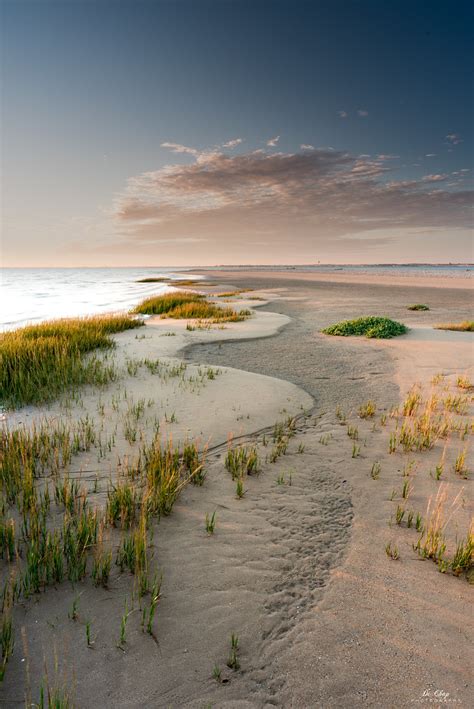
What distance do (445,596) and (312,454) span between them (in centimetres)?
270

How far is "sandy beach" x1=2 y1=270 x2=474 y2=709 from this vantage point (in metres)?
2.56

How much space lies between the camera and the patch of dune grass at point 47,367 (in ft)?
26.1

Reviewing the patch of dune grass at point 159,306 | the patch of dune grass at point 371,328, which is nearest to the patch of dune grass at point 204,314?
the patch of dune grass at point 159,306

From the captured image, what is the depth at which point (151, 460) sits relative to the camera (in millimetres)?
5121

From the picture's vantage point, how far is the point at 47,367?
9.20 meters

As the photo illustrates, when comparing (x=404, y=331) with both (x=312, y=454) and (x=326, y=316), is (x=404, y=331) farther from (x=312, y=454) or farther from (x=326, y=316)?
(x=312, y=454)

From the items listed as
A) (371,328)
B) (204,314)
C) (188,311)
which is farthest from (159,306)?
(371,328)

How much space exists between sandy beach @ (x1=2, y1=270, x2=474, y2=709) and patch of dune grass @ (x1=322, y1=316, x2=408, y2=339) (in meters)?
6.90

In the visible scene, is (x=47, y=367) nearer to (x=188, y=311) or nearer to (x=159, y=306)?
(x=188, y=311)

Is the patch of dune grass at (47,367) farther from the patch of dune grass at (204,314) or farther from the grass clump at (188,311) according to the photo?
the patch of dune grass at (204,314)

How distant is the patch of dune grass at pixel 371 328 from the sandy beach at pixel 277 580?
6.90 meters

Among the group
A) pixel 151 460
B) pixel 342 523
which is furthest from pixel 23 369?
pixel 342 523

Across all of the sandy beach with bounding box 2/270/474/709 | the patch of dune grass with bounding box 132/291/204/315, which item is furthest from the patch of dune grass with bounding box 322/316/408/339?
the patch of dune grass with bounding box 132/291/204/315

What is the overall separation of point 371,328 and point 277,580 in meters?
12.9
